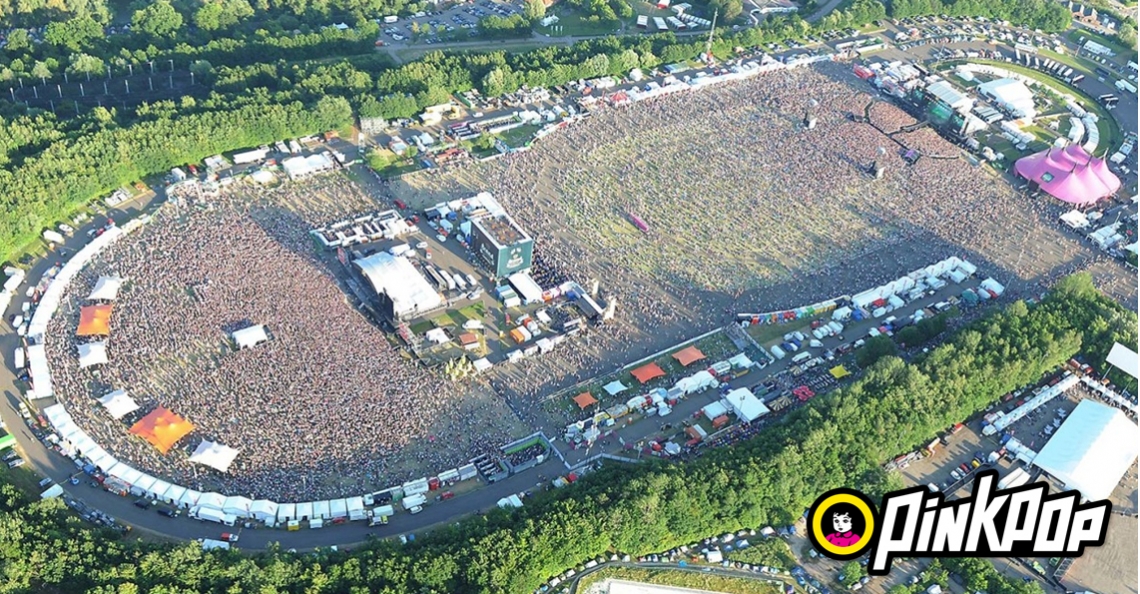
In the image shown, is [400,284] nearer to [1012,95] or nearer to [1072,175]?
[1072,175]

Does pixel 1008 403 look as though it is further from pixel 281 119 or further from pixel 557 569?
pixel 281 119

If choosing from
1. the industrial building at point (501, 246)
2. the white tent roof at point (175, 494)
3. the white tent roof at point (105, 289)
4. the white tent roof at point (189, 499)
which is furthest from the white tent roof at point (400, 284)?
the white tent roof at point (175, 494)

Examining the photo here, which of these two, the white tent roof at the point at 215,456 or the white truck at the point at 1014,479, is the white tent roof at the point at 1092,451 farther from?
the white tent roof at the point at 215,456

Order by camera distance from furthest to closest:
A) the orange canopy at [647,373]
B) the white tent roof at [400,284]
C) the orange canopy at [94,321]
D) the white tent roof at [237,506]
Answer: the white tent roof at [400,284] → the orange canopy at [647,373] → the orange canopy at [94,321] → the white tent roof at [237,506]

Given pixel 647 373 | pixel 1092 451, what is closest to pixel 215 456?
pixel 647 373

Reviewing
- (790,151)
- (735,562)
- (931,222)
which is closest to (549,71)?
(790,151)

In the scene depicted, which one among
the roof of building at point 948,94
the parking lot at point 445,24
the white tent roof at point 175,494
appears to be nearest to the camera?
the white tent roof at point 175,494
